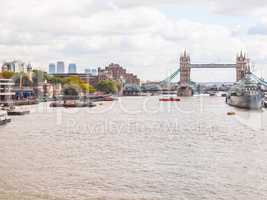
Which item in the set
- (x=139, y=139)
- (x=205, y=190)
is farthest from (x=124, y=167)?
(x=139, y=139)

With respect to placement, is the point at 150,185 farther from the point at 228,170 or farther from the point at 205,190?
the point at 228,170

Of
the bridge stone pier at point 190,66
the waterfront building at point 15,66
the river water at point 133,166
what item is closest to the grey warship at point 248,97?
the river water at point 133,166

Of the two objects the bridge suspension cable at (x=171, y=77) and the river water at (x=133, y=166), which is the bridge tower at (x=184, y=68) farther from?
the river water at (x=133, y=166)

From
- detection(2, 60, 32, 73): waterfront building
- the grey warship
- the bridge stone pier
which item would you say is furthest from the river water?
the bridge stone pier

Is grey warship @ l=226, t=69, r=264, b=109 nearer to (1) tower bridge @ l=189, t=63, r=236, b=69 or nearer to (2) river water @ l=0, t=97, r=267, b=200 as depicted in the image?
(2) river water @ l=0, t=97, r=267, b=200

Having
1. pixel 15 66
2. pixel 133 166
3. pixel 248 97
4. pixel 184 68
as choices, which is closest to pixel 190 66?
pixel 184 68

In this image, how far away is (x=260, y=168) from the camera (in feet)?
63.4

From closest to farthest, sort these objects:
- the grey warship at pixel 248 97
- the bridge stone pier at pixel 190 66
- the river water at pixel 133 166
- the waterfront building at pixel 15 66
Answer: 1. the river water at pixel 133 166
2. the grey warship at pixel 248 97
3. the waterfront building at pixel 15 66
4. the bridge stone pier at pixel 190 66

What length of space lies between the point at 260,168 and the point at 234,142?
8198mm

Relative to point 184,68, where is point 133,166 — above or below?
below

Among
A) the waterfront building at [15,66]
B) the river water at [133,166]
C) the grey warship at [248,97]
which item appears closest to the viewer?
the river water at [133,166]

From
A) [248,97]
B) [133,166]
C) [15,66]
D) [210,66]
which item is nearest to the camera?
[133,166]

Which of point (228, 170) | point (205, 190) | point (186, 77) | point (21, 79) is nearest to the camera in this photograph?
point (205, 190)

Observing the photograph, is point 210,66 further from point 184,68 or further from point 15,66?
point 15,66
